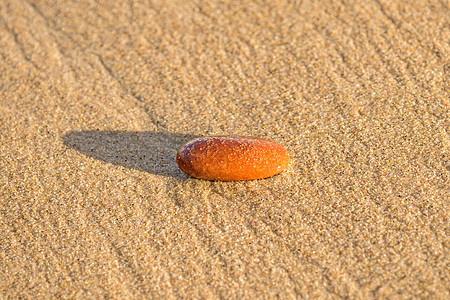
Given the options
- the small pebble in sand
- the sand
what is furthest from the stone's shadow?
the small pebble in sand

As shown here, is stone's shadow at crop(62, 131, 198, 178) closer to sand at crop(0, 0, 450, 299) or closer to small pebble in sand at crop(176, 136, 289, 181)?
sand at crop(0, 0, 450, 299)

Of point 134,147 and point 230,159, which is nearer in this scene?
point 230,159

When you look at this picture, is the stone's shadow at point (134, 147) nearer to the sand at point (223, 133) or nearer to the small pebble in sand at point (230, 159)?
the sand at point (223, 133)

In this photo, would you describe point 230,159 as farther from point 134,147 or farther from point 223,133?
point 134,147

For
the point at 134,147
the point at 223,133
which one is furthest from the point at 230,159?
the point at 134,147

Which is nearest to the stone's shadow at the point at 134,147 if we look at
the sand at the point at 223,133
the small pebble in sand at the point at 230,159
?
the sand at the point at 223,133

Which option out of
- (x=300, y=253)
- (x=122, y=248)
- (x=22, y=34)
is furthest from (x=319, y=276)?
(x=22, y=34)

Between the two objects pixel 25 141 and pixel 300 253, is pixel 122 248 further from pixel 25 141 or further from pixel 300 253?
pixel 25 141
